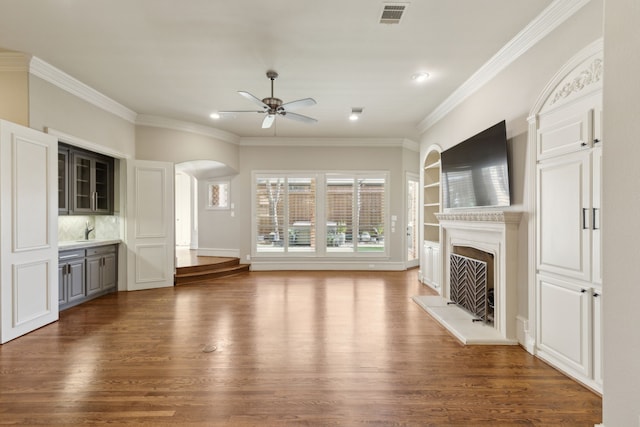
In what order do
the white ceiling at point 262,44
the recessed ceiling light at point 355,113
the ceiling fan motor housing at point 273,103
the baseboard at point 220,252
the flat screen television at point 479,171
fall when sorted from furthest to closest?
the baseboard at point 220,252
the recessed ceiling light at point 355,113
the ceiling fan motor housing at point 273,103
the flat screen television at point 479,171
the white ceiling at point 262,44

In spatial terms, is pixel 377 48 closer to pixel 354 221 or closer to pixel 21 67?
pixel 21 67

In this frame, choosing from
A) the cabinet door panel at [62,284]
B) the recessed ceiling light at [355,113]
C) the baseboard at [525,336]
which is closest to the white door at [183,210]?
the cabinet door panel at [62,284]

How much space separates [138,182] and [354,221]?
4567 millimetres

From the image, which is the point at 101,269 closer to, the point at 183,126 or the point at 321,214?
the point at 183,126

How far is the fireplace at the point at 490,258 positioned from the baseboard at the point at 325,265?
2.80 meters

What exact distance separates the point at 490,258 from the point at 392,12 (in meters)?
2.99

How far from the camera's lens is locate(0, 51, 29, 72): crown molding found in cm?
369

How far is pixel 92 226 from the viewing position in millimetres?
5664

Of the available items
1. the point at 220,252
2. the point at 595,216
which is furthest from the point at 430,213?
the point at 220,252

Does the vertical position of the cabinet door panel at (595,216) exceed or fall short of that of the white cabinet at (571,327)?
it exceeds it

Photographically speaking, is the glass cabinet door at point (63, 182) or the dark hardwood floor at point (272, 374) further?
the glass cabinet door at point (63, 182)

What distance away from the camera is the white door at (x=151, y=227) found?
18.8 feet

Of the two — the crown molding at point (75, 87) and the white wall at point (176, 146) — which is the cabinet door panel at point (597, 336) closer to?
the crown molding at point (75, 87)

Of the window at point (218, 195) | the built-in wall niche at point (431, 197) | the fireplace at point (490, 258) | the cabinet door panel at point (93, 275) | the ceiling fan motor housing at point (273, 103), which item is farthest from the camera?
the window at point (218, 195)
